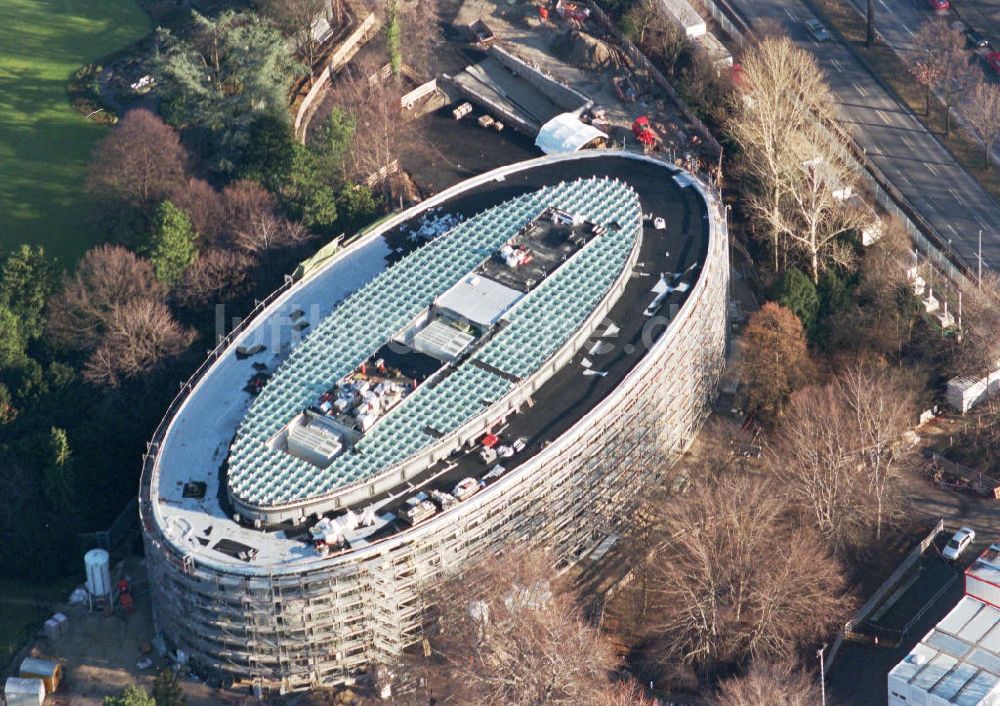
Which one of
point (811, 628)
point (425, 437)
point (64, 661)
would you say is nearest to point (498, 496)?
point (425, 437)

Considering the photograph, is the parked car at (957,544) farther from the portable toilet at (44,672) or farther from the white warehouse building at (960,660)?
the portable toilet at (44,672)

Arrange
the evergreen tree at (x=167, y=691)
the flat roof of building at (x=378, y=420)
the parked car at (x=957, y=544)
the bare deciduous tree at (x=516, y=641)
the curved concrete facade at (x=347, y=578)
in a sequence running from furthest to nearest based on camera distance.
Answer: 1. the parked car at (x=957, y=544)
2. the flat roof of building at (x=378, y=420)
3. the curved concrete facade at (x=347, y=578)
4. the evergreen tree at (x=167, y=691)
5. the bare deciduous tree at (x=516, y=641)

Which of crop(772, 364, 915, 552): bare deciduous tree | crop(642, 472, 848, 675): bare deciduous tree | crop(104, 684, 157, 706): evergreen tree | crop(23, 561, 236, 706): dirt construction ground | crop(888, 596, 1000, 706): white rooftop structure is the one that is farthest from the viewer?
crop(772, 364, 915, 552): bare deciduous tree

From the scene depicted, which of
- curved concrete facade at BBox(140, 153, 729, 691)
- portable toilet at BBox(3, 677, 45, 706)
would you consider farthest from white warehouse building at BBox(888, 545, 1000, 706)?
portable toilet at BBox(3, 677, 45, 706)

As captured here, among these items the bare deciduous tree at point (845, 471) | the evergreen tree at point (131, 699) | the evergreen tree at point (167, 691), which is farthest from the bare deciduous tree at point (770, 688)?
the evergreen tree at point (131, 699)

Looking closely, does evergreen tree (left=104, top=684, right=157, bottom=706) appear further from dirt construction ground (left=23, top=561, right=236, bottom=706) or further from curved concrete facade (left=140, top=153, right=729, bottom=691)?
curved concrete facade (left=140, top=153, right=729, bottom=691)

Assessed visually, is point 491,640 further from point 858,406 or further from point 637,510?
point 858,406
